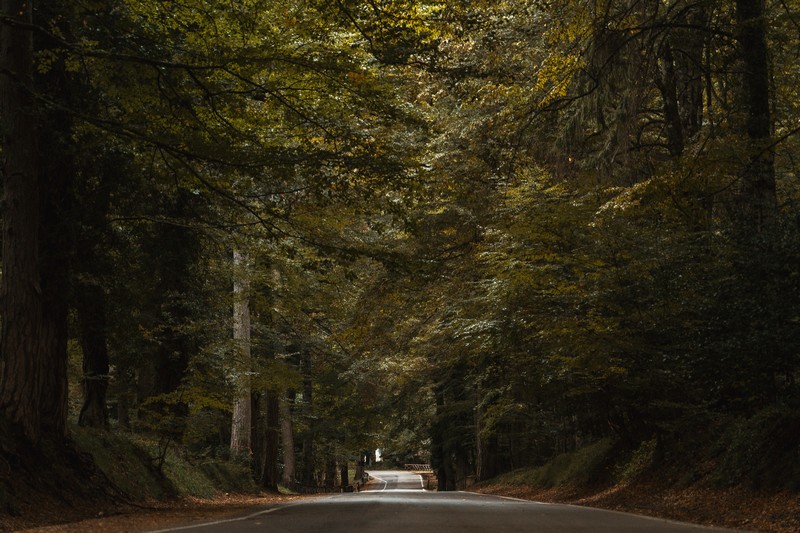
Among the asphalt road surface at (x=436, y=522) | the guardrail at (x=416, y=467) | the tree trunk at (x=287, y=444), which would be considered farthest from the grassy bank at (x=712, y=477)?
the guardrail at (x=416, y=467)

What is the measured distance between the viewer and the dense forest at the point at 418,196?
1202cm

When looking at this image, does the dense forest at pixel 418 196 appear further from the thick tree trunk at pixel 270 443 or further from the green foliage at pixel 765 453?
the thick tree trunk at pixel 270 443

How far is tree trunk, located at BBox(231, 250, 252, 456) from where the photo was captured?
21.4 metres

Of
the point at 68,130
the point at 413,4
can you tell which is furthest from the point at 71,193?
the point at 413,4

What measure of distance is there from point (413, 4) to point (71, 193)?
21.4 feet

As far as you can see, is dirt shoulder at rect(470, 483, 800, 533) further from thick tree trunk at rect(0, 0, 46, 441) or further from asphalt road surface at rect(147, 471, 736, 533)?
thick tree trunk at rect(0, 0, 46, 441)

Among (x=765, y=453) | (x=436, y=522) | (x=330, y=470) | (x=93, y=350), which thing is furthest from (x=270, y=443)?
(x=330, y=470)

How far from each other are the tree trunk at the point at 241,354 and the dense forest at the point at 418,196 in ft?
0.62

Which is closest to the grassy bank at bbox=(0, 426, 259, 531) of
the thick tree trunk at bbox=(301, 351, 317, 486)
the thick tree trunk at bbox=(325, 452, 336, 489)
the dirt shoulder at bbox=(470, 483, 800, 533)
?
the dirt shoulder at bbox=(470, 483, 800, 533)

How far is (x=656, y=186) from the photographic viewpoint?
1371cm

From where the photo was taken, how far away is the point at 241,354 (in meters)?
21.1

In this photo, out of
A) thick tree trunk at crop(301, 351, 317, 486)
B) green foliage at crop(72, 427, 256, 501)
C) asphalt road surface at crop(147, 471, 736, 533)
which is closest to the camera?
asphalt road surface at crop(147, 471, 736, 533)

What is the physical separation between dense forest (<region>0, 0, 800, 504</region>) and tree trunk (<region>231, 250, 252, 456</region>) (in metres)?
0.19

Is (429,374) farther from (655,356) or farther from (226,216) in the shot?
(655,356)
